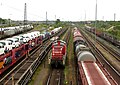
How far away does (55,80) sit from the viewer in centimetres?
2233

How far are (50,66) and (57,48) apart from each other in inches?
96.5

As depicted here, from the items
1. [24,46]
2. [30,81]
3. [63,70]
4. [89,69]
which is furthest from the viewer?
[24,46]

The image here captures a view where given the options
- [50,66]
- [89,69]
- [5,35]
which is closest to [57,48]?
[50,66]

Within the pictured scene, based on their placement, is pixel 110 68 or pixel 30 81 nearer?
pixel 30 81

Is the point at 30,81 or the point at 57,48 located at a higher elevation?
the point at 57,48

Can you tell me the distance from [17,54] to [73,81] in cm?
964

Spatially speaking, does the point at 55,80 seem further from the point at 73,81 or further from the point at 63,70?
the point at 63,70

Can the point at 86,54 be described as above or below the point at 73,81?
above

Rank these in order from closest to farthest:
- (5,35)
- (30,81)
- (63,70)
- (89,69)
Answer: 1. (89,69)
2. (30,81)
3. (63,70)
4. (5,35)

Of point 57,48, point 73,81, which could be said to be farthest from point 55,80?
point 57,48

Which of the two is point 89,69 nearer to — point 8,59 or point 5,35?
point 8,59

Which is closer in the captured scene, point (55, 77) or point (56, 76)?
point (55, 77)

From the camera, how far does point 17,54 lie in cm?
2852

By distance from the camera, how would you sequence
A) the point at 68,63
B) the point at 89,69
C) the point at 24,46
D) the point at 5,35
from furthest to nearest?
the point at 5,35 → the point at 24,46 → the point at 68,63 → the point at 89,69
